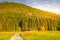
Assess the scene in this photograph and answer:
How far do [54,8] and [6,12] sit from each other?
56 cm

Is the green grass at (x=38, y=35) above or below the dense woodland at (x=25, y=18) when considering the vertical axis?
below

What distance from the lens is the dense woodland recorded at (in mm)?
2646

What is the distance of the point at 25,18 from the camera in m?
2.67

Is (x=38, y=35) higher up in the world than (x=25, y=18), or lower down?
lower down

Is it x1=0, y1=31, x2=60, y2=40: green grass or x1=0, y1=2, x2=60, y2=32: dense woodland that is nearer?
x1=0, y1=31, x2=60, y2=40: green grass

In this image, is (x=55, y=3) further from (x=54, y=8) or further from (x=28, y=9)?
(x=28, y=9)

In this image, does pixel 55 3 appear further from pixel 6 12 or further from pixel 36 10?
pixel 6 12

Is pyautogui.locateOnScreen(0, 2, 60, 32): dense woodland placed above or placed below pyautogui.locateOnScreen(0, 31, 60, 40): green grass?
above

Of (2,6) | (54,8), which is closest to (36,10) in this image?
(54,8)

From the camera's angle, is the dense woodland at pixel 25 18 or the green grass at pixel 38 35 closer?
the green grass at pixel 38 35

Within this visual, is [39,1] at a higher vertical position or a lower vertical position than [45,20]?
higher

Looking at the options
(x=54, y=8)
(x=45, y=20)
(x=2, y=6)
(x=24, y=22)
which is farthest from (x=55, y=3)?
(x=2, y=6)

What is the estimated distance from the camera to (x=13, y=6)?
2.69 meters

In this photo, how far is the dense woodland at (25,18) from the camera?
104 inches
